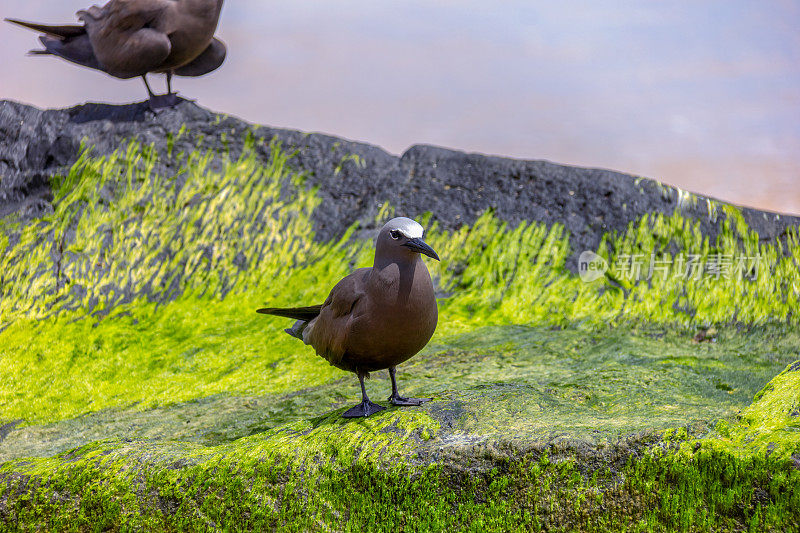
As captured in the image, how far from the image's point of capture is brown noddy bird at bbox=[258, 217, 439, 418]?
3307 mm

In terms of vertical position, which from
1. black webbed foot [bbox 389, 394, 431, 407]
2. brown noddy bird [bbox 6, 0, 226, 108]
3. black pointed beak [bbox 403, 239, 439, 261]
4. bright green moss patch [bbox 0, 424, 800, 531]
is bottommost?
bright green moss patch [bbox 0, 424, 800, 531]

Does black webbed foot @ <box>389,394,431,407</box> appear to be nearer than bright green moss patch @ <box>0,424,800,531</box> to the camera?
No

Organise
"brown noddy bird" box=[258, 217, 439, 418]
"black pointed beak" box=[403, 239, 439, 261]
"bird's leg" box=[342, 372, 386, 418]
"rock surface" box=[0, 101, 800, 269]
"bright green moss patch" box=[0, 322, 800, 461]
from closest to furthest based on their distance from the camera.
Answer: "black pointed beak" box=[403, 239, 439, 261]
"brown noddy bird" box=[258, 217, 439, 418]
"bright green moss patch" box=[0, 322, 800, 461]
"bird's leg" box=[342, 372, 386, 418]
"rock surface" box=[0, 101, 800, 269]

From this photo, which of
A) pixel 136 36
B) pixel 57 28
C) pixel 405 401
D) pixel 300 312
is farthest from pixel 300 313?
pixel 57 28

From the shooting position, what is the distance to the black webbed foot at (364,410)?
3.58m

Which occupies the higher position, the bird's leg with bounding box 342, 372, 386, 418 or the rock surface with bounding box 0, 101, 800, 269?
the rock surface with bounding box 0, 101, 800, 269

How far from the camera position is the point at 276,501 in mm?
3410

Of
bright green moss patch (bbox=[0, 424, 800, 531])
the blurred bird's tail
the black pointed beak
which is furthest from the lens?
the blurred bird's tail

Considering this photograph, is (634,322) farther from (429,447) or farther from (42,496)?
(42,496)

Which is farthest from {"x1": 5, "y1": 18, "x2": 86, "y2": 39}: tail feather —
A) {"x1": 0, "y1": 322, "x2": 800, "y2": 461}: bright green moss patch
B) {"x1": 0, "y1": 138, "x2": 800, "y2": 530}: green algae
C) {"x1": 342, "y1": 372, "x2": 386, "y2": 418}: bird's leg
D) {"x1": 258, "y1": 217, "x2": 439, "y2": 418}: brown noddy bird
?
{"x1": 342, "y1": 372, "x2": 386, "y2": 418}: bird's leg

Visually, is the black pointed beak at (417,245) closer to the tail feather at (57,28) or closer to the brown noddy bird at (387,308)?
the brown noddy bird at (387,308)

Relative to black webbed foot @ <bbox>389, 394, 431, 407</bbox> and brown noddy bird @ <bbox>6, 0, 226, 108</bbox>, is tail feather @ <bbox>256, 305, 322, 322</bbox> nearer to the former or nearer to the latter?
black webbed foot @ <bbox>389, 394, 431, 407</bbox>

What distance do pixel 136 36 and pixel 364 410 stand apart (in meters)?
6.55

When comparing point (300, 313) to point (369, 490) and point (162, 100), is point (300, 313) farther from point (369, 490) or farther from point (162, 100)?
point (162, 100)
